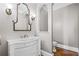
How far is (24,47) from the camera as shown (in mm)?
1303

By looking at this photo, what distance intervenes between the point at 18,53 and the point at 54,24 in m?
0.52

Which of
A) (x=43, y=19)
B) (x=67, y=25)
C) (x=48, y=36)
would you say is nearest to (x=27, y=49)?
(x=48, y=36)

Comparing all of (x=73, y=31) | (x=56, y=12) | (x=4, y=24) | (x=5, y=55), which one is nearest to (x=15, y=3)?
(x=4, y=24)

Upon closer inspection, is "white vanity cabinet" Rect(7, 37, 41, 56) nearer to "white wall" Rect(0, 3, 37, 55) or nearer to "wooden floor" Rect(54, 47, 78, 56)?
"white wall" Rect(0, 3, 37, 55)

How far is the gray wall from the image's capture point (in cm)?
134

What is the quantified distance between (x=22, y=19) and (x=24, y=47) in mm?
313

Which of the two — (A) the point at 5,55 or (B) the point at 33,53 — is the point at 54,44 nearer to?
(B) the point at 33,53

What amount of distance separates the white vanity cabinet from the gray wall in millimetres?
234

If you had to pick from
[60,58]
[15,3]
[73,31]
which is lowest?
[60,58]

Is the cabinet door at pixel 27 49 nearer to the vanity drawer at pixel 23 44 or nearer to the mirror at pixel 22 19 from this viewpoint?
the vanity drawer at pixel 23 44

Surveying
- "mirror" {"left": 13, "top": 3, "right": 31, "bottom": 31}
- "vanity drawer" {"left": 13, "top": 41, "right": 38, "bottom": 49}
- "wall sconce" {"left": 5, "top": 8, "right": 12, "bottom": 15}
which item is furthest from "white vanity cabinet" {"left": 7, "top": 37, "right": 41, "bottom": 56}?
"wall sconce" {"left": 5, "top": 8, "right": 12, "bottom": 15}

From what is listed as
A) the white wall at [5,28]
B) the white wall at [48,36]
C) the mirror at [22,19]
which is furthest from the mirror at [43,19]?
the white wall at [5,28]

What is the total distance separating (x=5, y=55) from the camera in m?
1.26

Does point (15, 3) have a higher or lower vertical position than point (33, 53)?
higher
